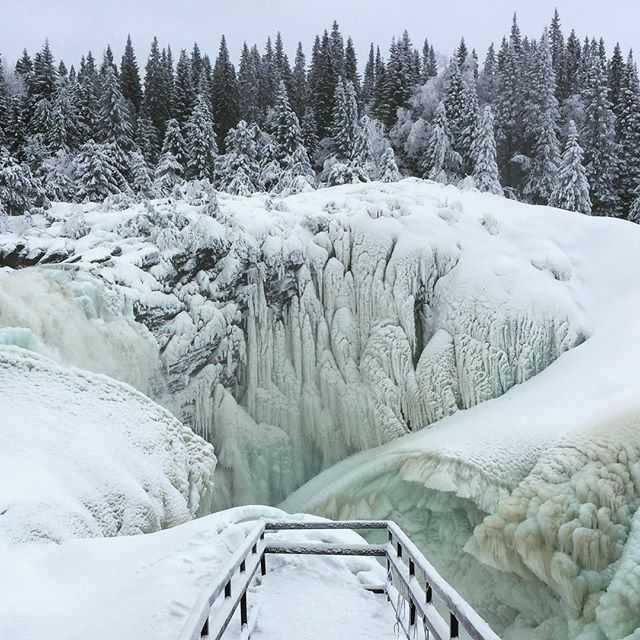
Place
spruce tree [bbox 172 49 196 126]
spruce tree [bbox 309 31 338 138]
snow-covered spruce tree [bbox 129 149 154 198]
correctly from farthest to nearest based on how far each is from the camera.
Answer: spruce tree [bbox 309 31 338 138], spruce tree [bbox 172 49 196 126], snow-covered spruce tree [bbox 129 149 154 198]

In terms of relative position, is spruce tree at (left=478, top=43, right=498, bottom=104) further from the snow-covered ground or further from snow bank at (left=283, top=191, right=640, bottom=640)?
snow bank at (left=283, top=191, right=640, bottom=640)

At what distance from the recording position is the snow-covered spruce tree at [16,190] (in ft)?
53.1

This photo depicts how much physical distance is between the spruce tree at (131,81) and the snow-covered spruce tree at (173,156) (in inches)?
462

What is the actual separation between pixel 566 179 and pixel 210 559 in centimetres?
2520

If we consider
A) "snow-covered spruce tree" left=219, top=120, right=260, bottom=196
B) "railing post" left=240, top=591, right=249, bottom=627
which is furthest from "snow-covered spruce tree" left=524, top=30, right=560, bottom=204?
"railing post" left=240, top=591, right=249, bottom=627

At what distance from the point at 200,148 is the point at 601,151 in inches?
797

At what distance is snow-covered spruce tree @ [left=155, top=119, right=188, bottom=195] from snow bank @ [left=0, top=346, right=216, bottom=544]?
67.5 feet

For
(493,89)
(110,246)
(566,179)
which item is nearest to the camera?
(110,246)

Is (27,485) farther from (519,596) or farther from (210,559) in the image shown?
(519,596)

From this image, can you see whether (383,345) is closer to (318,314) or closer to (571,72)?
(318,314)

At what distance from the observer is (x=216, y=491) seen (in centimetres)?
855

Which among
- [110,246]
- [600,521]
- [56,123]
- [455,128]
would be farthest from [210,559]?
[56,123]

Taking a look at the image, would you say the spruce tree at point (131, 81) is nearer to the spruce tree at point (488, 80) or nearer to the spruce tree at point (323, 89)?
the spruce tree at point (323, 89)

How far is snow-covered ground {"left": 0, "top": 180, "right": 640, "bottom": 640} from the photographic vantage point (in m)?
6.60
